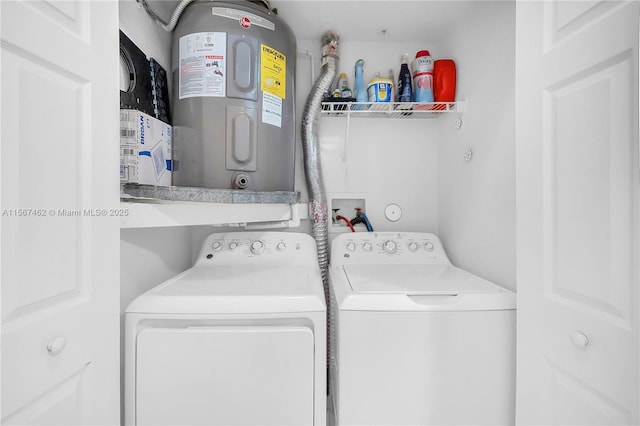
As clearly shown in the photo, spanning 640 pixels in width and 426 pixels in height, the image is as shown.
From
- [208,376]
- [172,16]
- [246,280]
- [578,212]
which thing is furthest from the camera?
[172,16]

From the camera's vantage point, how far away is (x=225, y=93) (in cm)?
130

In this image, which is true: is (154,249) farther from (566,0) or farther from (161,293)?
(566,0)

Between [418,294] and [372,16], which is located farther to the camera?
[372,16]

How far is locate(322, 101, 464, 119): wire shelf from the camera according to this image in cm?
168

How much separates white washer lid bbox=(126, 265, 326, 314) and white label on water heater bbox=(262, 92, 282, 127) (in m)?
0.80

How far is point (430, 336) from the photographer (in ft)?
3.39

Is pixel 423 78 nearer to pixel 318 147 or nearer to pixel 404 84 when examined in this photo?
pixel 404 84

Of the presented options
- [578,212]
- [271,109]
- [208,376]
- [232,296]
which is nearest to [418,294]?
[578,212]

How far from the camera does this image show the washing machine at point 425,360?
3.37 feet

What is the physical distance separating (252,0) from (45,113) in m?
1.29

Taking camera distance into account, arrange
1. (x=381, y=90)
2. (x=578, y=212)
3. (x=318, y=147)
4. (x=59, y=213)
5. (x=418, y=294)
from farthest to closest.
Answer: (x=318, y=147), (x=381, y=90), (x=418, y=294), (x=578, y=212), (x=59, y=213)

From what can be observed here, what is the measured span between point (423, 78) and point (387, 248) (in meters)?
1.10

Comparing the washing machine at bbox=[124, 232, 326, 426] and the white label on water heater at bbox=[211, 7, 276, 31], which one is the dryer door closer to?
the washing machine at bbox=[124, 232, 326, 426]

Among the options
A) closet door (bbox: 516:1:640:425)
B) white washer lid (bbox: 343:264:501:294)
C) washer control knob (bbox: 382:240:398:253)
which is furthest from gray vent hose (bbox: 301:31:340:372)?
closet door (bbox: 516:1:640:425)
